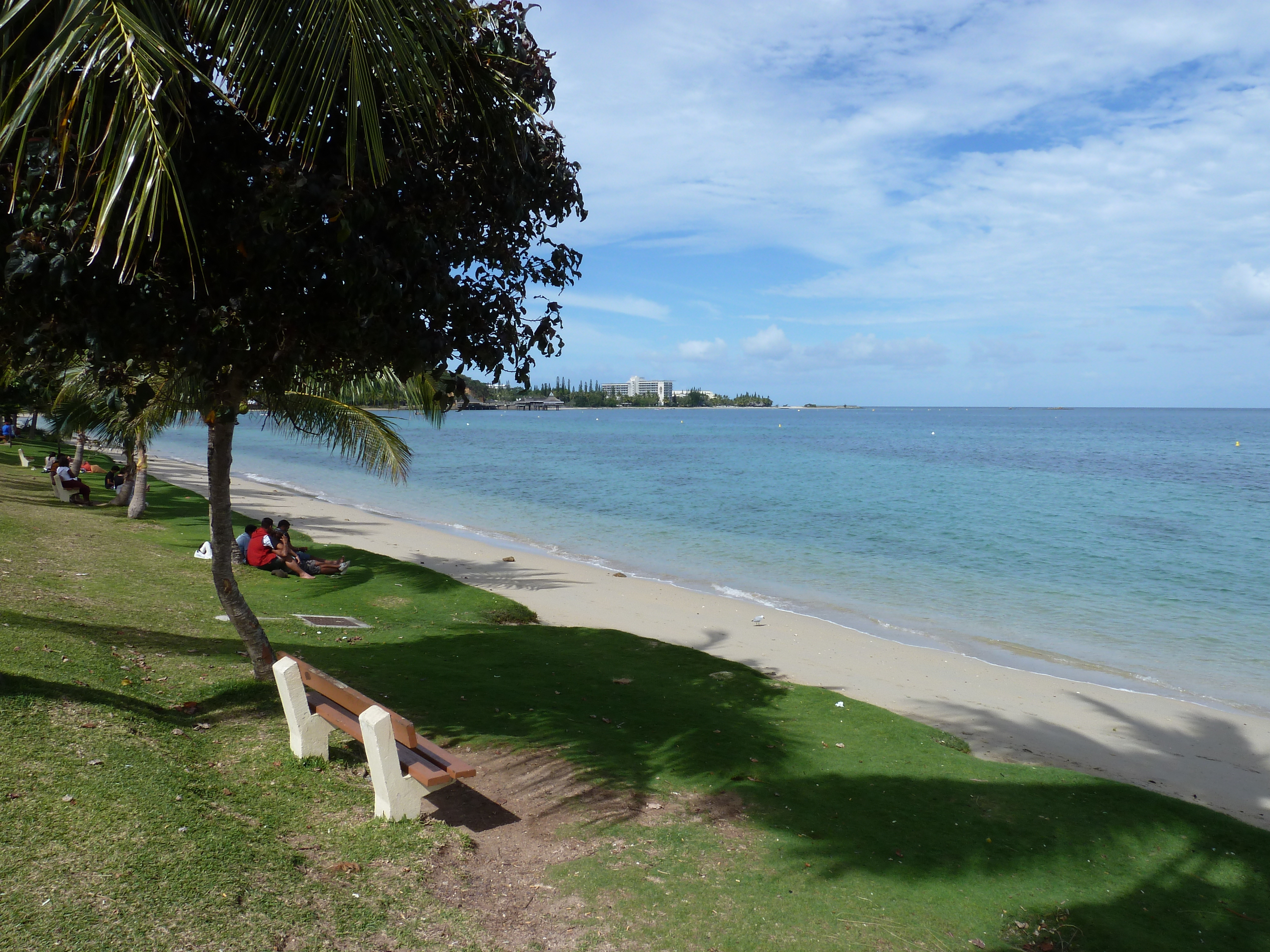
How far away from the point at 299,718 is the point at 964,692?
27.9 ft

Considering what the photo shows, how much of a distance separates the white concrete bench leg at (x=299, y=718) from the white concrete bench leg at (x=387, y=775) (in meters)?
0.75

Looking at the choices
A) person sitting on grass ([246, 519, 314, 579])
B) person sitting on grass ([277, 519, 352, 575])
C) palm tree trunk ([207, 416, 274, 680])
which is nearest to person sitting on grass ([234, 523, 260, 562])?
person sitting on grass ([246, 519, 314, 579])

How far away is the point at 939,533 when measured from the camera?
2728 centimetres

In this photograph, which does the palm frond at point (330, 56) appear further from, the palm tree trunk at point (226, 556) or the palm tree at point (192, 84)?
the palm tree trunk at point (226, 556)

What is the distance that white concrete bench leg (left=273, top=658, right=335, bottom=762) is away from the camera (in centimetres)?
542

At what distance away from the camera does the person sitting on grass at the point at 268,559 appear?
13734 millimetres

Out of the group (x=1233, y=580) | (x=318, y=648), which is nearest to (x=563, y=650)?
(x=318, y=648)

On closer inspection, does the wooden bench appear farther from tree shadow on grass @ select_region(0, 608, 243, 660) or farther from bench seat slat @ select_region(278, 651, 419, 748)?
tree shadow on grass @ select_region(0, 608, 243, 660)

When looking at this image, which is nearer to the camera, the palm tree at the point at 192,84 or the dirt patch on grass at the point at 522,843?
the palm tree at the point at 192,84

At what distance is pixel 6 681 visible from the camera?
541 cm

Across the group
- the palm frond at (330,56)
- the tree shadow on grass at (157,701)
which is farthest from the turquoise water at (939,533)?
the palm frond at (330,56)

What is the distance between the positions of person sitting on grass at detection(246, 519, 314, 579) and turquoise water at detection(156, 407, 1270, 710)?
17.3ft

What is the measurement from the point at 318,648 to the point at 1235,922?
762cm

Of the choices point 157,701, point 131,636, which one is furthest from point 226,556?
point 131,636
